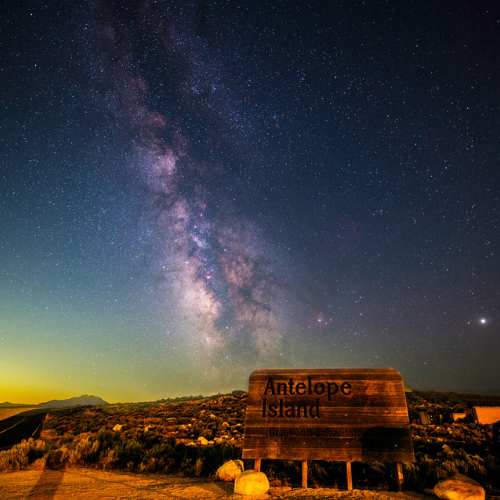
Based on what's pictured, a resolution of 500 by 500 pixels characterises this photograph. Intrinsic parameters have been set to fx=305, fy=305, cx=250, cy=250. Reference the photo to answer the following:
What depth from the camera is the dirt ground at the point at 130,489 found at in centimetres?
635

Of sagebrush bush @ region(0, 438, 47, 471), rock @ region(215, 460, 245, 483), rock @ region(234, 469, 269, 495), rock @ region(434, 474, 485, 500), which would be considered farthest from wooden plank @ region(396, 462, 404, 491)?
sagebrush bush @ region(0, 438, 47, 471)

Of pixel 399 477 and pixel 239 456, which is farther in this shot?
pixel 239 456

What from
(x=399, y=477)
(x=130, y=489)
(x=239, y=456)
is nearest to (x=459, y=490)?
(x=399, y=477)

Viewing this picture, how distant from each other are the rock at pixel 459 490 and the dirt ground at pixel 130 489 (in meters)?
0.37

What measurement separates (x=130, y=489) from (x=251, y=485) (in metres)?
2.81

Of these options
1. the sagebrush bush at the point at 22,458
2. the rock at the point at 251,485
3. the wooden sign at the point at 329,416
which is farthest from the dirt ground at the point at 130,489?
the wooden sign at the point at 329,416

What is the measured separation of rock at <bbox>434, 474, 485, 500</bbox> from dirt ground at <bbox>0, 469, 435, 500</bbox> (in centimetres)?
37

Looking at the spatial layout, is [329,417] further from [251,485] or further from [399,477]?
[251,485]

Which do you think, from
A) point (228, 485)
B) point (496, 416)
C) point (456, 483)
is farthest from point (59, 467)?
point (496, 416)

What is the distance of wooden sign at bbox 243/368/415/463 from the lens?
707 cm

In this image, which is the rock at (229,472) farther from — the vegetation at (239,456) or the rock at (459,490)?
the rock at (459,490)

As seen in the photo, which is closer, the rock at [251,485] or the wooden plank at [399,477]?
the rock at [251,485]

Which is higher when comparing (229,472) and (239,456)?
(239,456)

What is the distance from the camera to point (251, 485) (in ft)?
21.7
